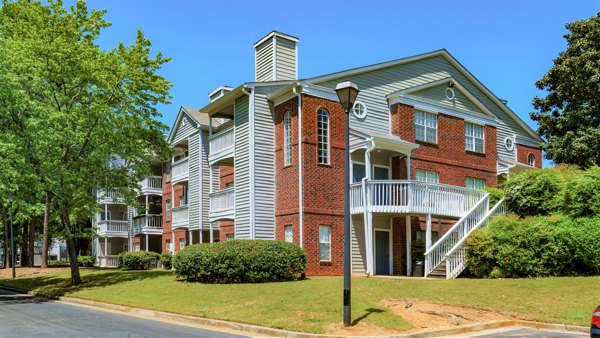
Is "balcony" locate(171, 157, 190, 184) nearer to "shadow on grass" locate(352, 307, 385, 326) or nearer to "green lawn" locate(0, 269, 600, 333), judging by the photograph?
"green lawn" locate(0, 269, 600, 333)

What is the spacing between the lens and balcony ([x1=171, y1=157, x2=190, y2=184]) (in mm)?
35156

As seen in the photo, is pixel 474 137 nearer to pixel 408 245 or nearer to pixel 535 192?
pixel 535 192

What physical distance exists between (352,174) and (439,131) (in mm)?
5832

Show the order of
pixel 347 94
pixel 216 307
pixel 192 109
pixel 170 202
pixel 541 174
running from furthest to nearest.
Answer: pixel 170 202, pixel 192 109, pixel 541 174, pixel 216 307, pixel 347 94

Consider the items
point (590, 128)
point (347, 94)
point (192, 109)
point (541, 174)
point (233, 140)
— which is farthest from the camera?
point (192, 109)

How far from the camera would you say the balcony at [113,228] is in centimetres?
4697

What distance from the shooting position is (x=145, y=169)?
83.5 feet

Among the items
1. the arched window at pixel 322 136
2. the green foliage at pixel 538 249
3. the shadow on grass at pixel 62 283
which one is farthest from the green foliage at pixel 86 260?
the green foliage at pixel 538 249

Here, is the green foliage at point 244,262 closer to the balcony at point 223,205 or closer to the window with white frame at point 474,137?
the balcony at point 223,205

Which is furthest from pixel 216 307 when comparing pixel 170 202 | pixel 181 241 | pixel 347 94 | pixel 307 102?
pixel 170 202

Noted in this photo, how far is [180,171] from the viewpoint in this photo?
118 ft

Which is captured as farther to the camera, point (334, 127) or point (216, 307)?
point (334, 127)

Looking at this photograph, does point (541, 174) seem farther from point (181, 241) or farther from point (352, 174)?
point (181, 241)

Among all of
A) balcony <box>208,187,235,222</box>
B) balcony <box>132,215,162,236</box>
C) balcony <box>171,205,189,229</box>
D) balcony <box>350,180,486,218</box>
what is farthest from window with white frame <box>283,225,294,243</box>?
balcony <box>132,215,162,236</box>
